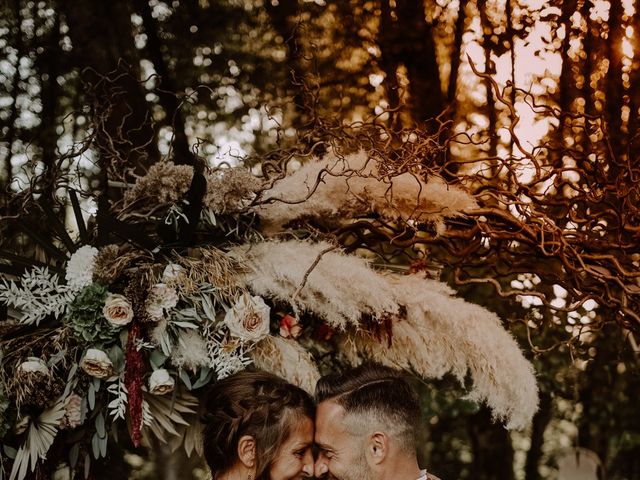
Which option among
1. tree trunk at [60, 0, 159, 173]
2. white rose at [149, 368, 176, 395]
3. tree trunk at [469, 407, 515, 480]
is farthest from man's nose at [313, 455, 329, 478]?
tree trunk at [469, 407, 515, 480]

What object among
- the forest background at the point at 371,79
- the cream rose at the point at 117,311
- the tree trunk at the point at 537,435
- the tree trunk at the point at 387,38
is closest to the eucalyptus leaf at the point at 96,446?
the cream rose at the point at 117,311

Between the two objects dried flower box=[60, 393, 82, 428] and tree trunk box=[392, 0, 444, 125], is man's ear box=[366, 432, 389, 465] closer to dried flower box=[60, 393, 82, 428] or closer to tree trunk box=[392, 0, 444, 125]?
dried flower box=[60, 393, 82, 428]

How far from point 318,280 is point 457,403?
11.2ft

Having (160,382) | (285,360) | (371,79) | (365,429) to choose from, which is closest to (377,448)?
(365,429)

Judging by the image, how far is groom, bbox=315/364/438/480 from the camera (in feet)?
8.53

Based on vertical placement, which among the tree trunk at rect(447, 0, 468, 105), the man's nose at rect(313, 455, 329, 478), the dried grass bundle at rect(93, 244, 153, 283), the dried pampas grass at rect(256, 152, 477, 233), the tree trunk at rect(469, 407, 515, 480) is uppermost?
the tree trunk at rect(447, 0, 468, 105)

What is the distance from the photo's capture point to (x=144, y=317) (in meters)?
2.40

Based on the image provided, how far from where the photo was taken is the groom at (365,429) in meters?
2.60

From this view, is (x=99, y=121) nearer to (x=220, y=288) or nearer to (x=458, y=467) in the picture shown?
(x=220, y=288)

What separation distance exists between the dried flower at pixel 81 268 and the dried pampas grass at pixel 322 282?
456mm

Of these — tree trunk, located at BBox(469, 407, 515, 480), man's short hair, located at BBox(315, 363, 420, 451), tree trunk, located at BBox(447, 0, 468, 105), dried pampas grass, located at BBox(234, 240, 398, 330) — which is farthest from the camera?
tree trunk, located at BBox(469, 407, 515, 480)

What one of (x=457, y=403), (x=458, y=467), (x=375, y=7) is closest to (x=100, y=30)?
(x=375, y=7)

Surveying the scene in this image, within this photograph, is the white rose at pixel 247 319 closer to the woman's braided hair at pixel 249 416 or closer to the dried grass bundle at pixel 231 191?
the woman's braided hair at pixel 249 416

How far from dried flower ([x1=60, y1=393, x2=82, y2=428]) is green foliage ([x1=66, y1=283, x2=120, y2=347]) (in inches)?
7.3
